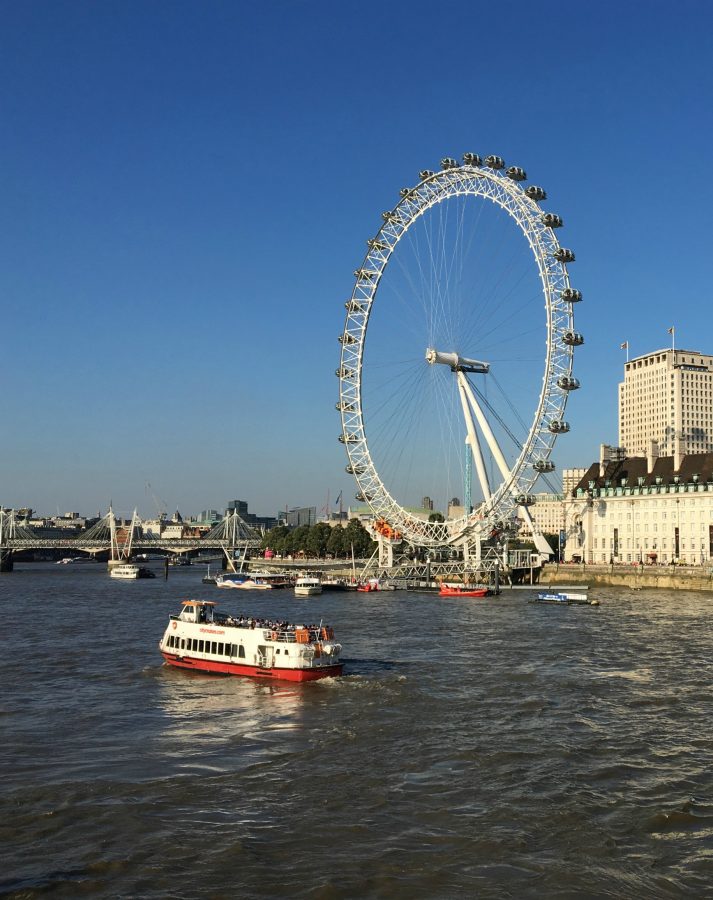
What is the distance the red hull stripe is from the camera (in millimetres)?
34250

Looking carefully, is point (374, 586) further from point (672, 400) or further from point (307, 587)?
point (672, 400)

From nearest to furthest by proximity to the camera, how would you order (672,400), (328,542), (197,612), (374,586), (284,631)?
1. (284,631)
2. (197,612)
3. (374,586)
4. (328,542)
5. (672,400)

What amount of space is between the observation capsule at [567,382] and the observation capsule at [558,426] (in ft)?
9.34

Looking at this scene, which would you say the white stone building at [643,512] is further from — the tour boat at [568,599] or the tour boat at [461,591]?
the tour boat at [568,599]

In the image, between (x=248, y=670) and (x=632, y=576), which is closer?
(x=248, y=670)

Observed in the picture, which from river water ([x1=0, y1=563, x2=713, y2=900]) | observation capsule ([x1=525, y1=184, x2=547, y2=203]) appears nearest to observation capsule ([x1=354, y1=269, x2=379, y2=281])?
observation capsule ([x1=525, y1=184, x2=547, y2=203])

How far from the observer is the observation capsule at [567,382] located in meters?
76.6

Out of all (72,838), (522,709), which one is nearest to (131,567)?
Answer: (522,709)

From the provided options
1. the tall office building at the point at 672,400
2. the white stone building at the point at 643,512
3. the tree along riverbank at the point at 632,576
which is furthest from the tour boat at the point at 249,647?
the tall office building at the point at 672,400

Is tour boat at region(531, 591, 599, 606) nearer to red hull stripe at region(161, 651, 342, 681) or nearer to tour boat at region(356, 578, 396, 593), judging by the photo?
tour boat at region(356, 578, 396, 593)

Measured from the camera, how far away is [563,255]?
74.9m

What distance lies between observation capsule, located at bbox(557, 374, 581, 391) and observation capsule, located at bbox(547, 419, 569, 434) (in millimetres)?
2848

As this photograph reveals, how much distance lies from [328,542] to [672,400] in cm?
7473

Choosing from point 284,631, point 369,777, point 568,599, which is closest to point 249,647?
point 284,631
